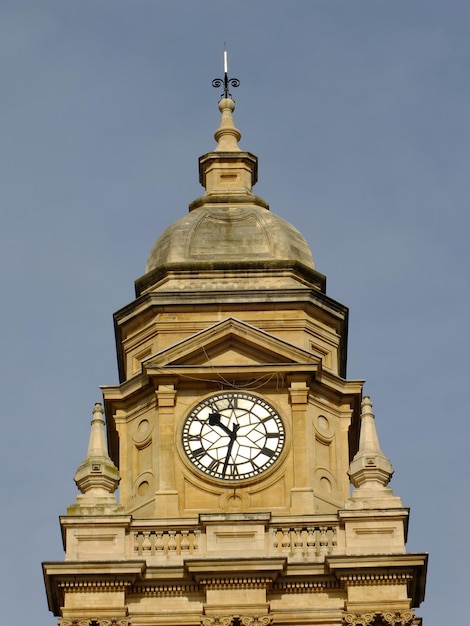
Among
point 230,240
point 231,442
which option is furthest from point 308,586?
point 230,240

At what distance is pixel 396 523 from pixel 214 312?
7420 millimetres

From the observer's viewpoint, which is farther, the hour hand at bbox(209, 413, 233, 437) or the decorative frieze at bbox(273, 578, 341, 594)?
the hour hand at bbox(209, 413, 233, 437)

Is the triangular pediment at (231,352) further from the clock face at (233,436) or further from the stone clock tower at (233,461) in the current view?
the clock face at (233,436)

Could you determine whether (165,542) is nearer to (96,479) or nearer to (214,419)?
(96,479)

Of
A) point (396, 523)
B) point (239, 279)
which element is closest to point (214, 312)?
point (239, 279)

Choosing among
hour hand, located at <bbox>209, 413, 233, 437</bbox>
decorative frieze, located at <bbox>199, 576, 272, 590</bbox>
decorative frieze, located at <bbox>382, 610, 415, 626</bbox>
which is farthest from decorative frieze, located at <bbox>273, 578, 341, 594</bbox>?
hour hand, located at <bbox>209, 413, 233, 437</bbox>

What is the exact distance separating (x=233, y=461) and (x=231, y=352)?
276 cm

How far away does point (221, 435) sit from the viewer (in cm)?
5797

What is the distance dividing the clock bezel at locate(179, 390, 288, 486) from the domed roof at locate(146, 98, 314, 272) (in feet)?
13.1

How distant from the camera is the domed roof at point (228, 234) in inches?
2437

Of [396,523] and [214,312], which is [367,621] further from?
[214,312]

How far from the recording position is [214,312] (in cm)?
6025

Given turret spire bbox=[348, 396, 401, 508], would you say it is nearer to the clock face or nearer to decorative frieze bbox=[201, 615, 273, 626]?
the clock face

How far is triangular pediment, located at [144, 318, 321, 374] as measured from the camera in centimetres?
5884
